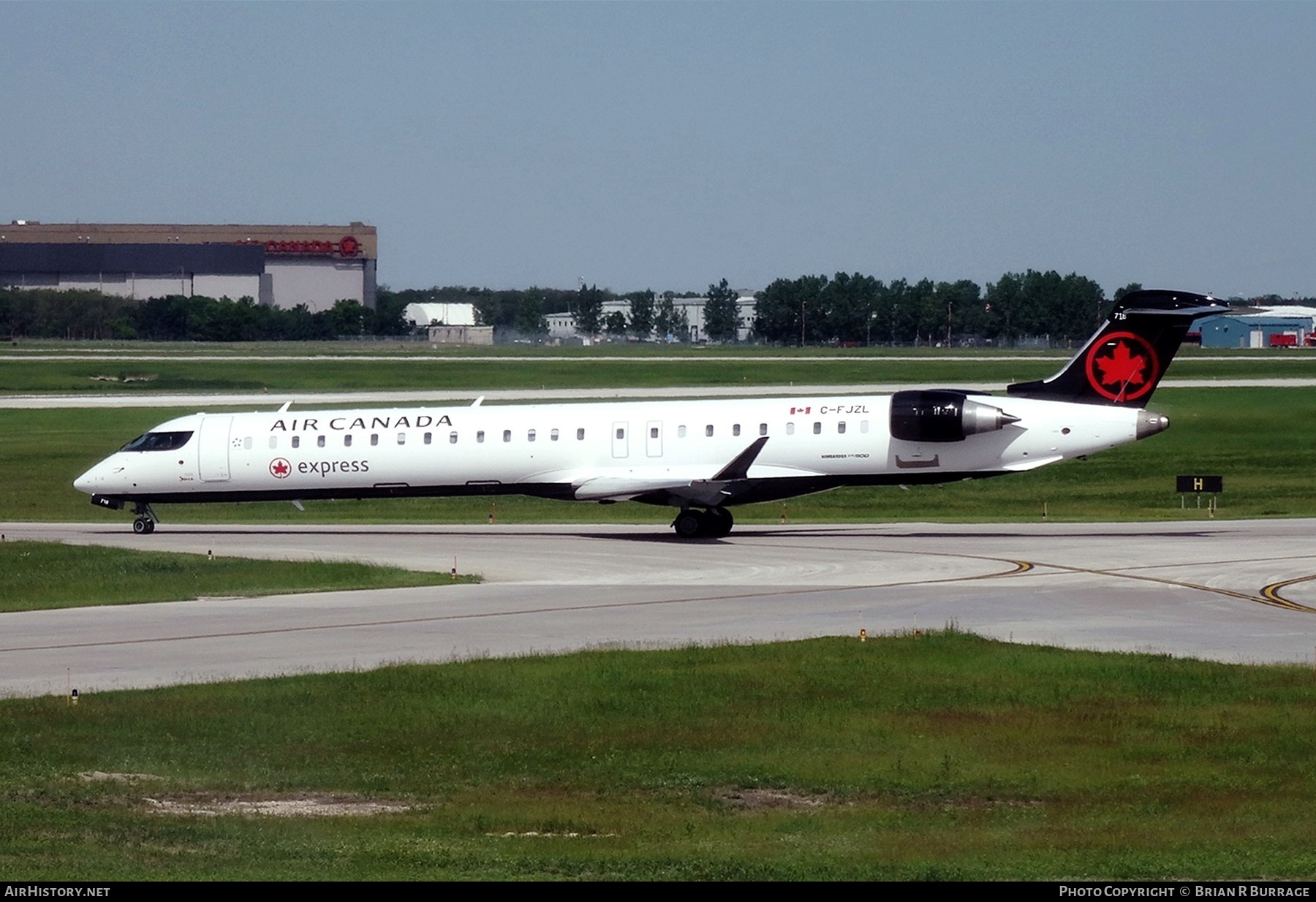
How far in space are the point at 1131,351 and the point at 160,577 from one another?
2026cm

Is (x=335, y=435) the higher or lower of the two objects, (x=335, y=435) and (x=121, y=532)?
the higher

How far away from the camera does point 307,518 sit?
45.1 m

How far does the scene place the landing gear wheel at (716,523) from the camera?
36594 mm

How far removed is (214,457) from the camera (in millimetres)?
37969

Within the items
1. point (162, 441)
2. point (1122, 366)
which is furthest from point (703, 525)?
point (162, 441)

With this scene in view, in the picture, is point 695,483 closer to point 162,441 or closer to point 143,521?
point 162,441

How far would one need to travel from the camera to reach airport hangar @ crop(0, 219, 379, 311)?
18525 centimetres

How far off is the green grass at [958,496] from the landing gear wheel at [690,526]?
5.54 meters

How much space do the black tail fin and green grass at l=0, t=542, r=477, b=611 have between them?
47.9 ft

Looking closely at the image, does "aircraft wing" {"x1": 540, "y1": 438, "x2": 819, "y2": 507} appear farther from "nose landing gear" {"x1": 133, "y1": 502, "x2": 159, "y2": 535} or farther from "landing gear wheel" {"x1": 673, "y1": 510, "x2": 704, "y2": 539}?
"nose landing gear" {"x1": 133, "y1": 502, "x2": 159, "y2": 535}

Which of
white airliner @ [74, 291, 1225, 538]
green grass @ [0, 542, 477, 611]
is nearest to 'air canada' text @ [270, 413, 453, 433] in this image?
white airliner @ [74, 291, 1225, 538]

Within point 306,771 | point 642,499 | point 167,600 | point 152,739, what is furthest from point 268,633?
point 642,499

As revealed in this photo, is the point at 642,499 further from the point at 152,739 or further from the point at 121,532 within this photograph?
the point at 152,739
